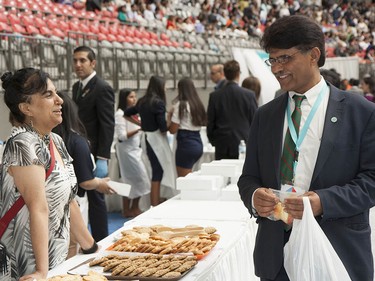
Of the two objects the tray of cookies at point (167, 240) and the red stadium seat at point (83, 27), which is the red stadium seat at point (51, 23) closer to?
the red stadium seat at point (83, 27)

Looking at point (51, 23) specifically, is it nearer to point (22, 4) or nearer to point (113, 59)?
point (22, 4)

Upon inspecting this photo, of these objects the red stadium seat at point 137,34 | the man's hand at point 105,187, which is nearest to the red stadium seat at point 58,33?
the red stadium seat at point 137,34

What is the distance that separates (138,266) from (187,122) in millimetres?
4900

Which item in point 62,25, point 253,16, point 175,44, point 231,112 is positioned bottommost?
point 231,112

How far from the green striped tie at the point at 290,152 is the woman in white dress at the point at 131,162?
5.45 meters

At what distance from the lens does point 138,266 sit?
2.62 metres

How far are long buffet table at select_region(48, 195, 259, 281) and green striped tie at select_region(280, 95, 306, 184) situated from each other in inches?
21.2

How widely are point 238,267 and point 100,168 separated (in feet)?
7.27

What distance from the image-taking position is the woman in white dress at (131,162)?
7.77 m

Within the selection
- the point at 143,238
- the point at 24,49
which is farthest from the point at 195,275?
the point at 24,49

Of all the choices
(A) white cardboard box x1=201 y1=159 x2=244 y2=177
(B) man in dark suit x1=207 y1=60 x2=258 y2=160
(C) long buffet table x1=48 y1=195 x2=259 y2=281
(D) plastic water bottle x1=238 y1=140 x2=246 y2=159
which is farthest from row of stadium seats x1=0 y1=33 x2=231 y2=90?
(C) long buffet table x1=48 y1=195 x2=259 y2=281

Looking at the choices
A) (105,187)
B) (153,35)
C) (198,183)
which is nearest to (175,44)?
(153,35)

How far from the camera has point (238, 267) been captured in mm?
3432

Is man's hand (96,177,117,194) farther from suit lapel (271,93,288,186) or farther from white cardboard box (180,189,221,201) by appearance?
suit lapel (271,93,288,186)
